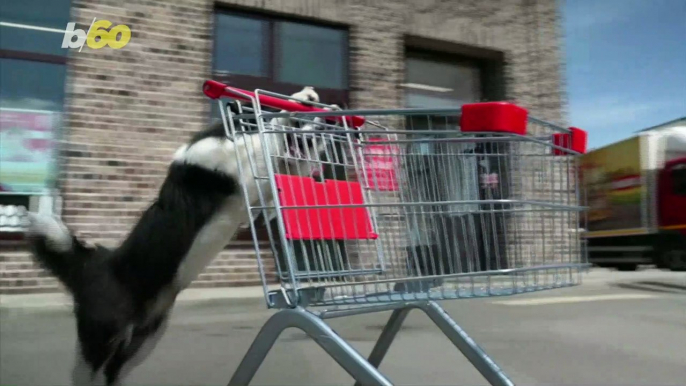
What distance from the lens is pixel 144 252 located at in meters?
2.14

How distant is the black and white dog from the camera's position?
2068mm

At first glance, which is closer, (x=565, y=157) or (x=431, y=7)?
(x=565, y=157)

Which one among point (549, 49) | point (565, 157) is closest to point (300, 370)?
point (565, 157)

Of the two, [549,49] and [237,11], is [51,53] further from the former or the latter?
[549,49]

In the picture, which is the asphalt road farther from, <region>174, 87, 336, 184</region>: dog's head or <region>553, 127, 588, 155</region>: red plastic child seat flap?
<region>553, 127, 588, 155</region>: red plastic child seat flap

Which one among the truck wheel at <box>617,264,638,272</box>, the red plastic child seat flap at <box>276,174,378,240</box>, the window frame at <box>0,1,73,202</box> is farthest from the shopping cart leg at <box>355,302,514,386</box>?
Answer: the truck wheel at <box>617,264,638,272</box>

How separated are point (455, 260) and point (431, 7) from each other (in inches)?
204

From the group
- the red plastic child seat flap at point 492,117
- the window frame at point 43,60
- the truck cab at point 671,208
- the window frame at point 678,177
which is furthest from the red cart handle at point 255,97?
the window frame at point 678,177

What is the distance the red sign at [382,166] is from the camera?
1988mm

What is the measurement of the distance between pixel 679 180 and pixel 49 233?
26.8 feet

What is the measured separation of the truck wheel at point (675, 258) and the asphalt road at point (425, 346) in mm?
1241

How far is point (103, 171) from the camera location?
484cm

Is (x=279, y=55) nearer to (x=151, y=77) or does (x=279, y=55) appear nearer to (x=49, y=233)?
(x=151, y=77)

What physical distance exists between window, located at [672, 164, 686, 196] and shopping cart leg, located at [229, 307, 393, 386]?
300 inches
